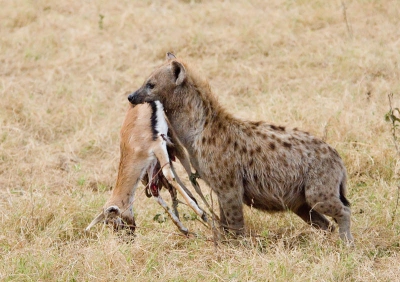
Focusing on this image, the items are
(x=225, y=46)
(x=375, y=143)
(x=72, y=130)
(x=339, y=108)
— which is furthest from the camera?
(x=225, y=46)

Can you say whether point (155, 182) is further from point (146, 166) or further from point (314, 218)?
point (314, 218)

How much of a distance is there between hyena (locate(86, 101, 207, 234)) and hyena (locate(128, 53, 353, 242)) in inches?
6.2

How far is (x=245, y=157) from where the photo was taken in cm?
507

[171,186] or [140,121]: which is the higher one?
[140,121]

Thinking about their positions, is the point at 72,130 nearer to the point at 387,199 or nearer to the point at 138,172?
the point at 138,172

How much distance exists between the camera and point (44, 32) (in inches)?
386

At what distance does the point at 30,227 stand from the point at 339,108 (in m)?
3.18

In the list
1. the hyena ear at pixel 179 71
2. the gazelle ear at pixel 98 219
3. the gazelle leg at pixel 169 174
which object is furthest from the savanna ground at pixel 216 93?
the hyena ear at pixel 179 71

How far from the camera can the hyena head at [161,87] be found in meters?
5.19

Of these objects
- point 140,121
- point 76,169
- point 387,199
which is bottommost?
point 76,169

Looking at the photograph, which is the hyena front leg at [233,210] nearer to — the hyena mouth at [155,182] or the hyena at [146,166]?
the hyena at [146,166]

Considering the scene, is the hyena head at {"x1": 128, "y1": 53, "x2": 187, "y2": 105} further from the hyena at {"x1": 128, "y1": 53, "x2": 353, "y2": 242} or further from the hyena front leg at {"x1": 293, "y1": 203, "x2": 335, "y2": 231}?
the hyena front leg at {"x1": 293, "y1": 203, "x2": 335, "y2": 231}

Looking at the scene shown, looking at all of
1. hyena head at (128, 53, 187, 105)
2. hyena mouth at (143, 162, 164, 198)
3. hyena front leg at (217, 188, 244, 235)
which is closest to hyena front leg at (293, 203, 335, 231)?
hyena front leg at (217, 188, 244, 235)

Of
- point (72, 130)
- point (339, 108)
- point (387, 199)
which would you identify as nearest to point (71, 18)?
point (72, 130)
